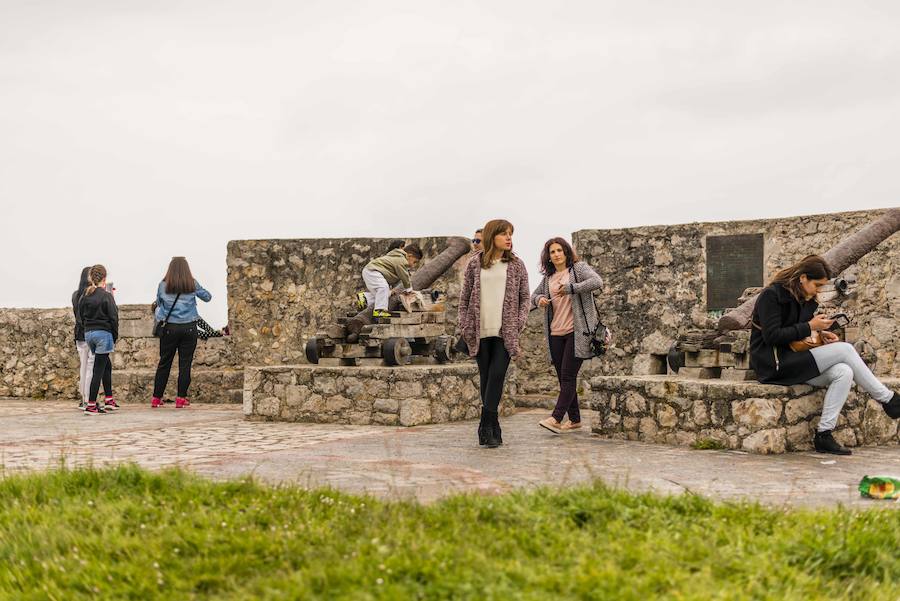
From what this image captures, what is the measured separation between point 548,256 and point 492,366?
1.67m

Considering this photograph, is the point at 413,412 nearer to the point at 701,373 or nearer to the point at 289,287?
the point at 701,373

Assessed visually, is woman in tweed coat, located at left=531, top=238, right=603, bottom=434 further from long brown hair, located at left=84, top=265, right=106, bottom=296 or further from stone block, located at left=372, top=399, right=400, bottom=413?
long brown hair, located at left=84, top=265, right=106, bottom=296

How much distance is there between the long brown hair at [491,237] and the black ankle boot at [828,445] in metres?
2.56

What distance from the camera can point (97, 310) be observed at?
37.6ft

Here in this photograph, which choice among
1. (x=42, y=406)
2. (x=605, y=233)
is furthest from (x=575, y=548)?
(x=42, y=406)

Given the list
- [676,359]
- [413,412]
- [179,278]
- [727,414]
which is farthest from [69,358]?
[727,414]

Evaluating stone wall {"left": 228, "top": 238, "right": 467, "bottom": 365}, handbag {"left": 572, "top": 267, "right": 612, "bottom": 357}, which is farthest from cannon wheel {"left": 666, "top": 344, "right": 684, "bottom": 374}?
stone wall {"left": 228, "top": 238, "right": 467, "bottom": 365}

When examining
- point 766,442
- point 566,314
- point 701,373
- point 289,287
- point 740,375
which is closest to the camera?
point 766,442

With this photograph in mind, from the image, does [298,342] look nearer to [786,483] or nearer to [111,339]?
[111,339]

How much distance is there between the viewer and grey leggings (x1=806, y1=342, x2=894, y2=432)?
23.2 feet

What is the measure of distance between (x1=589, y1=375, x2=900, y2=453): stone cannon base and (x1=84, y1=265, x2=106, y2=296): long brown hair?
6.21 meters

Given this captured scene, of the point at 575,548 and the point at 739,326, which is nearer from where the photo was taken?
the point at 575,548

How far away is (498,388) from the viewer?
24.2ft

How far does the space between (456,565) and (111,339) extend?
868 centimetres
